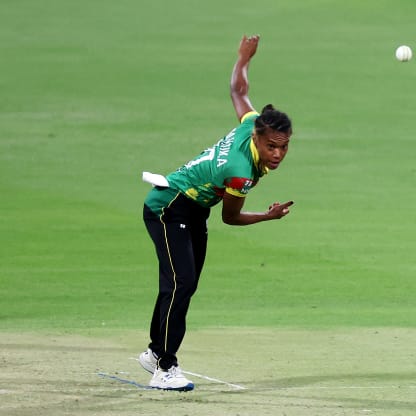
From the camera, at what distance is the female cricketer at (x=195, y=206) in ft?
27.6

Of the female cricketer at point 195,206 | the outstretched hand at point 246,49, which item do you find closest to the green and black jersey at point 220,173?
the female cricketer at point 195,206

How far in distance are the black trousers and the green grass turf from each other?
4105 mm

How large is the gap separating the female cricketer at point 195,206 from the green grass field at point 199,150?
49 cm

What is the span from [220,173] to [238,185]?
0.18 meters

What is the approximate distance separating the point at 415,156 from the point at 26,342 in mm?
14842

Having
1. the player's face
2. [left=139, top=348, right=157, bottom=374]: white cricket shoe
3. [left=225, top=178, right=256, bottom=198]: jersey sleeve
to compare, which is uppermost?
the player's face

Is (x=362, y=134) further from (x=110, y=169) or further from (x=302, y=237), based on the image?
(x=302, y=237)

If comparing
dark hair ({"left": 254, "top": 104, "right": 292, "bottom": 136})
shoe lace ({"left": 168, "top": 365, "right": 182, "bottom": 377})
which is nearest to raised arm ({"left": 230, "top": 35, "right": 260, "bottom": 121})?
dark hair ({"left": 254, "top": 104, "right": 292, "bottom": 136})

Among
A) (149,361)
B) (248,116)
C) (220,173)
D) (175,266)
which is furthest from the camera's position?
(149,361)

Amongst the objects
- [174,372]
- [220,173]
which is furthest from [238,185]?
[174,372]

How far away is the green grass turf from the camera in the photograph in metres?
15.2

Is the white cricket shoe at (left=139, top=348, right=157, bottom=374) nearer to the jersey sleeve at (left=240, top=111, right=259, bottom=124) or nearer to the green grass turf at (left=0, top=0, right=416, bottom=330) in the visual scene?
the jersey sleeve at (left=240, top=111, right=259, bottom=124)

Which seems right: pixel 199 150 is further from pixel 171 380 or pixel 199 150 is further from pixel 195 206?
pixel 171 380

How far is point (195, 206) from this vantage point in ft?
29.3
